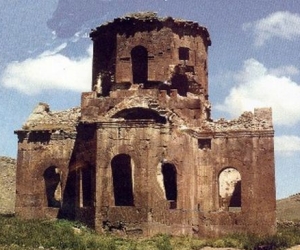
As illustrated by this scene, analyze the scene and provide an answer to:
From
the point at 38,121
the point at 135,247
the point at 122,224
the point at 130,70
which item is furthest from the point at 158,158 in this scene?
the point at 38,121

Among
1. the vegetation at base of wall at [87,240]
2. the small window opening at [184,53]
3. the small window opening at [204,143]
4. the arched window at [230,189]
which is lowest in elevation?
the vegetation at base of wall at [87,240]

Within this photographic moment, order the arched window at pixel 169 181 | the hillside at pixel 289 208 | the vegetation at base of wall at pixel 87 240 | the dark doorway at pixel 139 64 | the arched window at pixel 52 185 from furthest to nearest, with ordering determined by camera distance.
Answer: the hillside at pixel 289 208 < the dark doorway at pixel 139 64 < the arched window at pixel 52 185 < the arched window at pixel 169 181 < the vegetation at base of wall at pixel 87 240

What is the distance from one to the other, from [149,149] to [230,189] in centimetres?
604

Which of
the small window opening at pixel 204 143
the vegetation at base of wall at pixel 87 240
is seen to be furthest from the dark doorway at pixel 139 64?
the vegetation at base of wall at pixel 87 240

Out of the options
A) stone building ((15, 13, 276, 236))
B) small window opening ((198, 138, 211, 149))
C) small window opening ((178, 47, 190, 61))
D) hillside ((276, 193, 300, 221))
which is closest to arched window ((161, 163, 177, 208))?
stone building ((15, 13, 276, 236))

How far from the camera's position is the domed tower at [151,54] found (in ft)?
67.5

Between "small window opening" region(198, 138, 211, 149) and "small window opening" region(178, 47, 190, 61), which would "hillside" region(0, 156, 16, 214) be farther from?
"small window opening" region(178, 47, 190, 61)

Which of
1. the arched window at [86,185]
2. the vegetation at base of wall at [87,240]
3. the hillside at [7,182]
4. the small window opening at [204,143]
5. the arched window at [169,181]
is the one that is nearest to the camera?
the vegetation at base of wall at [87,240]

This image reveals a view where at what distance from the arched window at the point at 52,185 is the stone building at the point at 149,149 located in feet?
0.14

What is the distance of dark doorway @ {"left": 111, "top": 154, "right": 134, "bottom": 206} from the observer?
60.6 ft

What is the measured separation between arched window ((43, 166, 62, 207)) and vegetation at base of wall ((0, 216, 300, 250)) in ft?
7.21

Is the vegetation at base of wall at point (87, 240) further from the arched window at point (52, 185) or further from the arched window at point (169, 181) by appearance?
the arched window at point (169, 181)

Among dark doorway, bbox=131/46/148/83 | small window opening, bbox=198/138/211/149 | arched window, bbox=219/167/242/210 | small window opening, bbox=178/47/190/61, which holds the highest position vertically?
small window opening, bbox=178/47/190/61

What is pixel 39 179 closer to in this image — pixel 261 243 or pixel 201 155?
pixel 201 155
